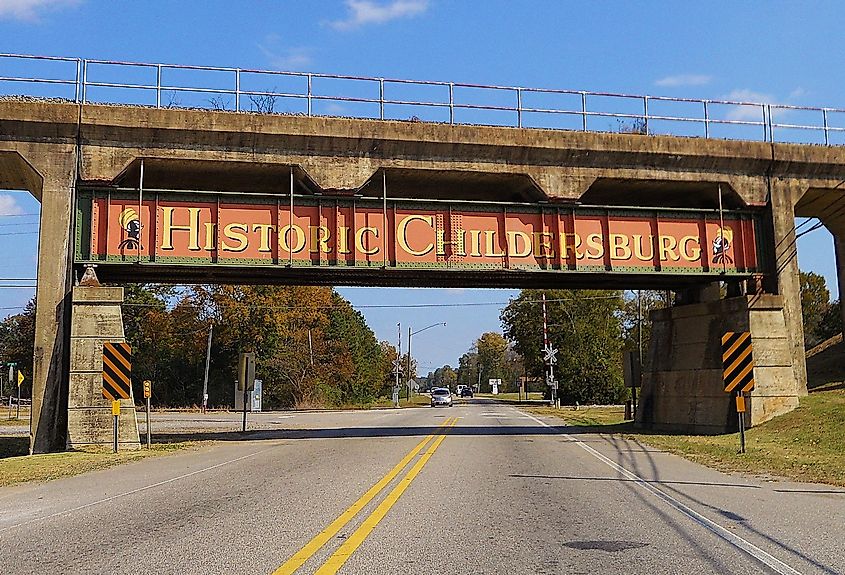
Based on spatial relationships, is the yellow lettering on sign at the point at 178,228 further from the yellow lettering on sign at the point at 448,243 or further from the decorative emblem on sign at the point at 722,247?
the decorative emblem on sign at the point at 722,247

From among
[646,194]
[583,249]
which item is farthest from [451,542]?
[646,194]

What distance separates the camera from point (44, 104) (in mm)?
20438

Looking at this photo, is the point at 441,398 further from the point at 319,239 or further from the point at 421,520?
the point at 421,520

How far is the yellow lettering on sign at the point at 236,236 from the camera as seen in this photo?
2100 centimetres

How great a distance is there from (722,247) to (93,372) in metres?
17.2

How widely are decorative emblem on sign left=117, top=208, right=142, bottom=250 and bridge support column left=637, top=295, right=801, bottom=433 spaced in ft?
53.3

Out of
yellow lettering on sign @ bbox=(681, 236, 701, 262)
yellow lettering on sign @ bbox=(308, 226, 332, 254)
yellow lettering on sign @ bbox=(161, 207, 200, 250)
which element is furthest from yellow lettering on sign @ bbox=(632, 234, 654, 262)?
yellow lettering on sign @ bbox=(161, 207, 200, 250)

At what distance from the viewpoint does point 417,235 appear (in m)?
22.0

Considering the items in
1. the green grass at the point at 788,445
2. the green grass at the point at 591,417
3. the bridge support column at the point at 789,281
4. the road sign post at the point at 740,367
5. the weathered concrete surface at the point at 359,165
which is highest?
the weathered concrete surface at the point at 359,165

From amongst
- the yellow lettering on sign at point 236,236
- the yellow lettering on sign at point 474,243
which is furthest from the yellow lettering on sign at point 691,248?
the yellow lettering on sign at point 236,236

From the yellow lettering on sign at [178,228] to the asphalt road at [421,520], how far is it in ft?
21.8

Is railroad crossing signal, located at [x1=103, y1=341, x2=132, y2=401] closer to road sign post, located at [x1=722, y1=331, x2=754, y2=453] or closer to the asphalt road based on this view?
the asphalt road

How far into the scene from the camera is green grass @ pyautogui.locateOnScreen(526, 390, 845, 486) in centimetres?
1493

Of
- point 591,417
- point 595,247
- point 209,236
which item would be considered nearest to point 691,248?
point 595,247
